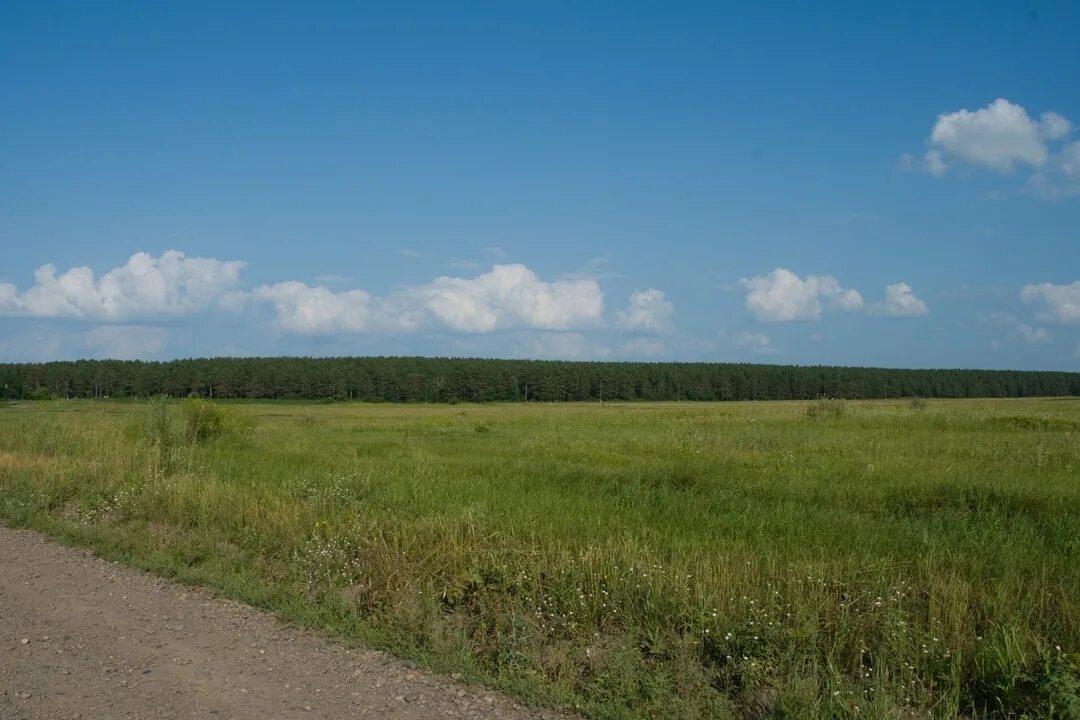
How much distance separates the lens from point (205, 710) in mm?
5500

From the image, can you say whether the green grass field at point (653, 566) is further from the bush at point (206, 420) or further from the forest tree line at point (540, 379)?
the forest tree line at point (540, 379)

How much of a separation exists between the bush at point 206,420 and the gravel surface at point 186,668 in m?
17.4

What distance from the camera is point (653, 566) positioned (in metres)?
7.28

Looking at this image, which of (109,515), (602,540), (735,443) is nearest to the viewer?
(602,540)

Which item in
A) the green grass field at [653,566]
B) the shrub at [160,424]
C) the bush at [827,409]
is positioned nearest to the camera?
the green grass field at [653,566]

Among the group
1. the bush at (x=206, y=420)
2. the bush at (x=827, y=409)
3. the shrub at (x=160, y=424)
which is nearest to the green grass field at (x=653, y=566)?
the shrub at (x=160, y=424)

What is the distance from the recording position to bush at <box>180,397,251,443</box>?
25359 mm

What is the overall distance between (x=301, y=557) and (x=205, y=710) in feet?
Result: 12.1

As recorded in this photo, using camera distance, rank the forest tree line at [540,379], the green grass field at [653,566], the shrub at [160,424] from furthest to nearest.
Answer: the forest tree line at [540,379]
the shrub at [160,424]
the green grass field at [653,566]

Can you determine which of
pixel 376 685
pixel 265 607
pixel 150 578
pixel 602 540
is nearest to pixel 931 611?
pixel 602 540

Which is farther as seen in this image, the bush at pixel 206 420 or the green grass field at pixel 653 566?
the bush at pixel 206 420

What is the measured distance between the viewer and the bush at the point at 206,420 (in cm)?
2536

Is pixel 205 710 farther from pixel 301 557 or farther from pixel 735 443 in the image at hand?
pixel 735 443

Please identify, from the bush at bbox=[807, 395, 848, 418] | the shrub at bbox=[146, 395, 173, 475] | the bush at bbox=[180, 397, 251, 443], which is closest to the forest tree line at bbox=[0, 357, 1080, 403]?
the bush at bbox=[180, 397, 251, 443]
